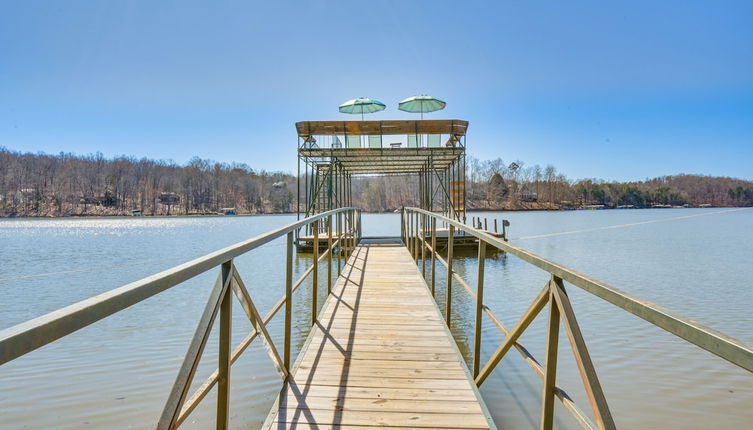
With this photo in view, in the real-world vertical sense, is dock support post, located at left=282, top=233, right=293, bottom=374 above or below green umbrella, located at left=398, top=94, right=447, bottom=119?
below

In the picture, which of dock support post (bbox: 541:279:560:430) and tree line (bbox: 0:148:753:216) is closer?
dock support post (bbox: 541:279:560:430)

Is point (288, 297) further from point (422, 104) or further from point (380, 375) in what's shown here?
point (422, 104)

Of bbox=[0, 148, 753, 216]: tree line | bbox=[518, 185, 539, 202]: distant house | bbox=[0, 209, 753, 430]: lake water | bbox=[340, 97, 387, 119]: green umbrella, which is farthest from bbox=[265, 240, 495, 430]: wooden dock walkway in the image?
bbox=[518, 185, 539, 202]: distant house

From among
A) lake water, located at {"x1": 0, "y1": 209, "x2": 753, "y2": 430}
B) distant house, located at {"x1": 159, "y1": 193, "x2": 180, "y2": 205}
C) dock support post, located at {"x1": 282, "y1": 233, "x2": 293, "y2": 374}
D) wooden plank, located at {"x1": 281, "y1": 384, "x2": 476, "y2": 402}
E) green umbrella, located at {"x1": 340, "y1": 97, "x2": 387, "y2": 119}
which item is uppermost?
green umbrella, located at {"x1": 340, "y1": 97, "x2": 387, "y2": 119}

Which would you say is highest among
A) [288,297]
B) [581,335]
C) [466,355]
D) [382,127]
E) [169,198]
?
[382,127]

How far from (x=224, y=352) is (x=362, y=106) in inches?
480

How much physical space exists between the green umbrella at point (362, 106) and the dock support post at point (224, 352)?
39.1 feet

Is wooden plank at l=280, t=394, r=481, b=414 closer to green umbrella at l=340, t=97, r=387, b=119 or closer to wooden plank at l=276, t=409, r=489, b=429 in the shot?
wooden plank at l=276, t=409, r=489, b=429

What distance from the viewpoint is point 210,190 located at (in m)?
64.9

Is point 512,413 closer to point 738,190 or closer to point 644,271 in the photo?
point 644,271

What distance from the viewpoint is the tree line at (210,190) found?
183 feet

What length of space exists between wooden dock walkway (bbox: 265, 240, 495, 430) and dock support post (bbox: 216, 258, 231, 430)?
0.37 metres

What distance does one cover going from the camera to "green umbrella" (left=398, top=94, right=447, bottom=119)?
42.1 feet

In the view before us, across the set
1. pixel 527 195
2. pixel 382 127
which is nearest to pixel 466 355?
pixel 382 127
